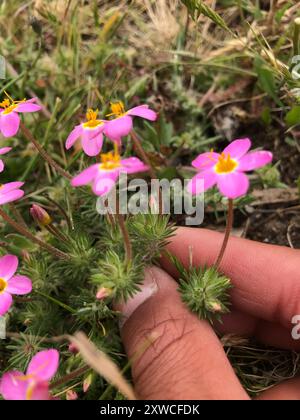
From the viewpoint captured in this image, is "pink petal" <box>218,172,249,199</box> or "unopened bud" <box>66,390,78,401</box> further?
"unopened bud" <box>66,390,78,401</box>

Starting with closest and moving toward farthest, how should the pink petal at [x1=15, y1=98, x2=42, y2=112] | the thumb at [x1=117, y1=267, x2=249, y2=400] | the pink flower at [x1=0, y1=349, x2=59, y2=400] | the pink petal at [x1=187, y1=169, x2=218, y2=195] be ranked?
the pink flower at [x1=0, y1=349, x2=59, y2=400], the pink petal at [x1=187, y1=169, x2=218, y2=195], the thumb at [x1=117, y1=267, x2=249, y2=400], the pink petal at [x1=15, y1=98, x2=42, y2=112]

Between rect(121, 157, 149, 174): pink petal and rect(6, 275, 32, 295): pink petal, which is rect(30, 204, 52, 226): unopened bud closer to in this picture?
rect(6, 275, 32, 295): pink petal

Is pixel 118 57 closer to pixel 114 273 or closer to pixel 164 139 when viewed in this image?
pixel 164 139

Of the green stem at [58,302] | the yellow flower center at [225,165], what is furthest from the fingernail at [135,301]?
the yellow flower center at [225,165]

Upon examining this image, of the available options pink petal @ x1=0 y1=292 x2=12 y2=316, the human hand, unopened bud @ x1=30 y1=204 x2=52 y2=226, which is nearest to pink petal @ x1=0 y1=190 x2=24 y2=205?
unopened bud @ x1=30 y1=204 x2=52 y2=226

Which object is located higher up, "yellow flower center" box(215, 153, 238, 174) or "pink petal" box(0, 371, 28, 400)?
"yellow flower center" box(215, 153, 238, 174)

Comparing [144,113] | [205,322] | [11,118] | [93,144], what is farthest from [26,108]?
[205,322]

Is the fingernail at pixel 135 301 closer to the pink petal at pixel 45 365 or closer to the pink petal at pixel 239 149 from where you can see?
the pink petal at pixel 45 365

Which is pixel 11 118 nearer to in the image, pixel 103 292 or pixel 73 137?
pixel 73 137
